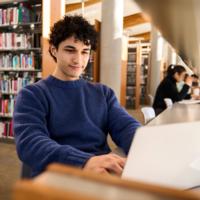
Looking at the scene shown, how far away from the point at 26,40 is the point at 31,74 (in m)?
0.55

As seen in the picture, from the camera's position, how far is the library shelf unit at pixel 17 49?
405 cm

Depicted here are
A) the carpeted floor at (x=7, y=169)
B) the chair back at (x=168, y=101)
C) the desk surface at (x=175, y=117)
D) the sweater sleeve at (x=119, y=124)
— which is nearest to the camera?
the sweater sleeve at (x=119, y=124)

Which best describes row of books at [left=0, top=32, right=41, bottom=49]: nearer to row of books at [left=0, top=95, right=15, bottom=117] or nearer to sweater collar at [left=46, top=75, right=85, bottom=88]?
row of books at [left=0, top=95, right=15, bottom=117]

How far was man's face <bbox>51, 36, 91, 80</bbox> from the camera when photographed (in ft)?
3.99

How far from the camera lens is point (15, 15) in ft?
13.5

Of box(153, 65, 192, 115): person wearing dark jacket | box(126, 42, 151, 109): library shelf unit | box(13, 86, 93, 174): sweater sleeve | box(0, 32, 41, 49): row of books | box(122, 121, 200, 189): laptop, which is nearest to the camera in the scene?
box(122, 121, 200, 189): laptop

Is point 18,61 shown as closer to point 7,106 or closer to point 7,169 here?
point 7,106

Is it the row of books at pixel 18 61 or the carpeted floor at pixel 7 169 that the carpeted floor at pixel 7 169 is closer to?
the carpeted floor at pixel 7 169

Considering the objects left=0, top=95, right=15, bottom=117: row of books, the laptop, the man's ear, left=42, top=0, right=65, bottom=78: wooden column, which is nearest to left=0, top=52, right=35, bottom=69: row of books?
left=42, top=0, right=65, bottom=78: wooden column

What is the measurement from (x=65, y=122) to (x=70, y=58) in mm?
310

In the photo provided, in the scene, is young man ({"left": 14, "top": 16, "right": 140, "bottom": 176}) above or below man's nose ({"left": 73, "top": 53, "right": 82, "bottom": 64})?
below

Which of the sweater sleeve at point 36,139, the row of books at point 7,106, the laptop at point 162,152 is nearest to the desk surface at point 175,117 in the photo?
the sweater sleeve at point 36,139

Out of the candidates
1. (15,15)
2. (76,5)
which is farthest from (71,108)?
(76,5)

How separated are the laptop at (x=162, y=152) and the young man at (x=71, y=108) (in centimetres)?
49
